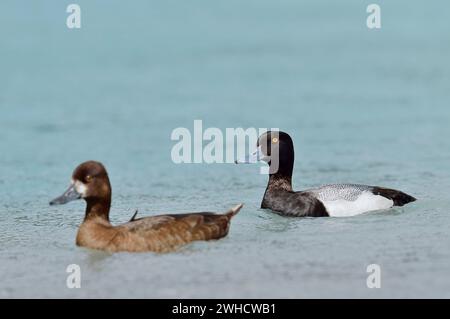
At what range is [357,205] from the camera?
1046cm

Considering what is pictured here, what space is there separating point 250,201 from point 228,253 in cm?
292

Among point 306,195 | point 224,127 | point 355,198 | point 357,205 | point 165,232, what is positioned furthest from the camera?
point 224,127

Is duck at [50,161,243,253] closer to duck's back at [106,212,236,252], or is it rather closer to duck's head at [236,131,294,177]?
duck's back at [106,212,236,252]

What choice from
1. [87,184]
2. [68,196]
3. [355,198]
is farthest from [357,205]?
[68,196]

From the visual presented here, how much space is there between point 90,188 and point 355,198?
3.00 metres

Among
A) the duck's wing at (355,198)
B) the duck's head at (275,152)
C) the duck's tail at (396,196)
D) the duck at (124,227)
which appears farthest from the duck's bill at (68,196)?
the duck's tail at (396,196)

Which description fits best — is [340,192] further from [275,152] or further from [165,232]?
[165,232]

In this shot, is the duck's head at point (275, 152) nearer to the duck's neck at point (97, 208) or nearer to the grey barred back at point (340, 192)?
the grey barred back at point (340, 192)

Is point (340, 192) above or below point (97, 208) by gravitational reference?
below

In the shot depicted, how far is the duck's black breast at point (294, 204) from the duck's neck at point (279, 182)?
0.10 metres

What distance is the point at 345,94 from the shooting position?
17281mm

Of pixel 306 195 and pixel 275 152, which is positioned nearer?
pixel 306 195

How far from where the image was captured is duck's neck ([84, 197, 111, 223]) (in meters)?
8.99

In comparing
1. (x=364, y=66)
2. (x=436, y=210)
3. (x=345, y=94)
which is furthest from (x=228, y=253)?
(x=364, y=66)
